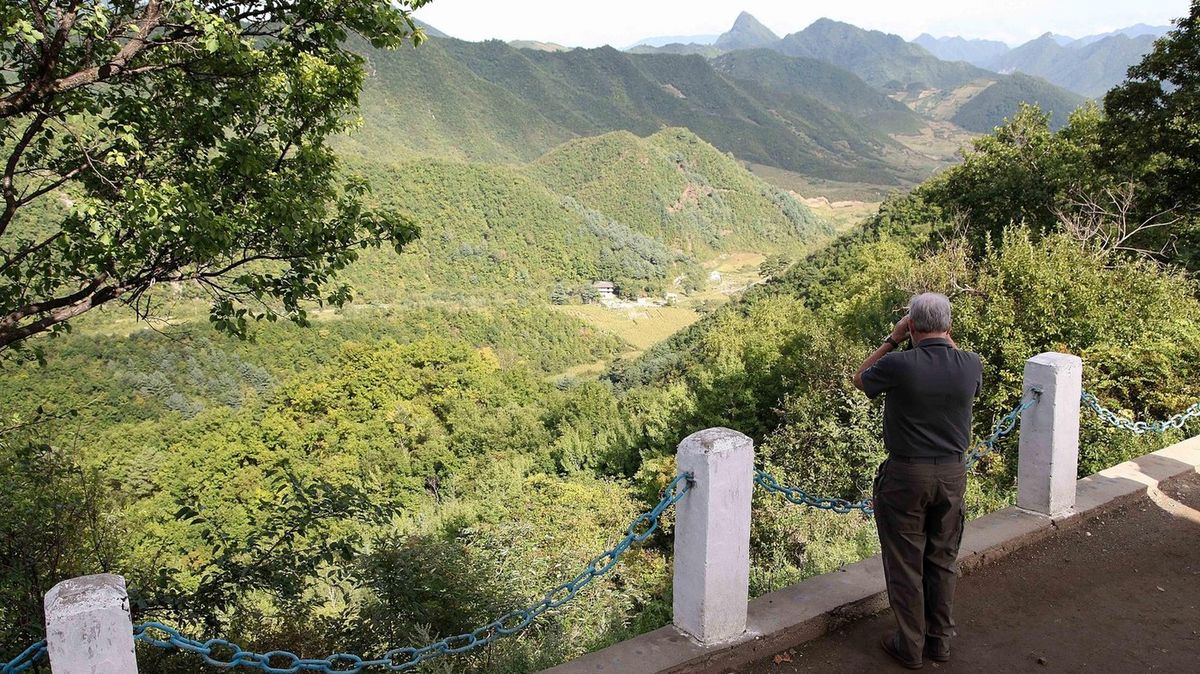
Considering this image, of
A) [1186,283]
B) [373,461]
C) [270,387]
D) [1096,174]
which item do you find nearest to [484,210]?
[270,387]

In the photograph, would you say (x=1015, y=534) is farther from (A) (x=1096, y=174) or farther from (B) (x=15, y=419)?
(A) (x=1096, y=174)

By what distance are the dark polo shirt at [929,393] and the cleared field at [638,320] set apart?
279ft

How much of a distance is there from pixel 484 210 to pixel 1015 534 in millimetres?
119755

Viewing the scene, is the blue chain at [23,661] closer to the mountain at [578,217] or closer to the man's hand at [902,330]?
the man's hand at [902,330]

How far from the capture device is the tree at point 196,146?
5.00 meters

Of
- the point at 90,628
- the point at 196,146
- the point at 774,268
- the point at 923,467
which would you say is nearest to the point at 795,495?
the point at 923,467

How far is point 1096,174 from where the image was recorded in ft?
69.6

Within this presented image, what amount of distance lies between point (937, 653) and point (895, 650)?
0.72ft

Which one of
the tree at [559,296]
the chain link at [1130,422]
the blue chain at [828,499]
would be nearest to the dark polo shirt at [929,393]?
the blue chain at [828,499]

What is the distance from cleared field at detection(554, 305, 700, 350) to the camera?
93.2m

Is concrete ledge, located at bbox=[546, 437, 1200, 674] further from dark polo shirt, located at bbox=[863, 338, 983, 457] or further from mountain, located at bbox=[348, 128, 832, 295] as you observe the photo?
mountain, located at bbox=[348, 128, 832, 295]

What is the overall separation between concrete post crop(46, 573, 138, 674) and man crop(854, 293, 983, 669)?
318 centimetres

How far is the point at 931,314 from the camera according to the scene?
3.42 m

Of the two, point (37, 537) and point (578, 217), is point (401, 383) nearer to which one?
point (37, 537)
